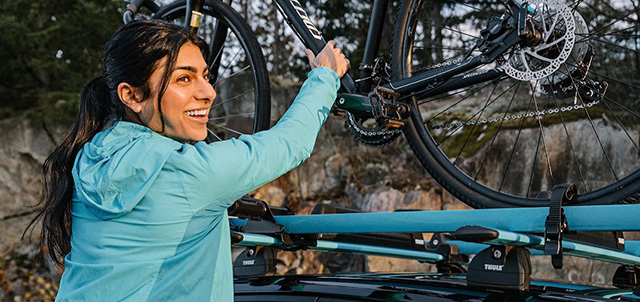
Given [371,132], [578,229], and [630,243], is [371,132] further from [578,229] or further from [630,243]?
[578,229]

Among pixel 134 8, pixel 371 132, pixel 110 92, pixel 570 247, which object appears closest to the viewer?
pixel 110 92

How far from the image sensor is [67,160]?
1.44m

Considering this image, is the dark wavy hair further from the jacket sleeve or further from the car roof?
the car roof

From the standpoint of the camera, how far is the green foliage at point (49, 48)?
33.2 feet

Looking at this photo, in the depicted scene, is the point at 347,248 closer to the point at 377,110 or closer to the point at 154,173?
the point at 377,110

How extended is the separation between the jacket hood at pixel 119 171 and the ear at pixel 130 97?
4.2 inches

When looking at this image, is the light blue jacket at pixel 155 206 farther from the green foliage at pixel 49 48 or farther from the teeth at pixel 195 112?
the green foliage at pixel 49 48

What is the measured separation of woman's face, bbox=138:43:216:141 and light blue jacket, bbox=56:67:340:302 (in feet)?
0.21

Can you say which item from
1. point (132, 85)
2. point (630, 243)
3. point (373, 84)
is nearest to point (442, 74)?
point (373, 84)

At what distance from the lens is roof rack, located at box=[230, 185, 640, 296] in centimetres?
147

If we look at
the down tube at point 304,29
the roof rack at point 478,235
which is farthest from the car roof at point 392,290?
the down tube at point 304,29

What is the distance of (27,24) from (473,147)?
6.95 meters

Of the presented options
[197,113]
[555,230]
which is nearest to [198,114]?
[197,113]

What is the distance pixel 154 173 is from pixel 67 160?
0.32 meters
